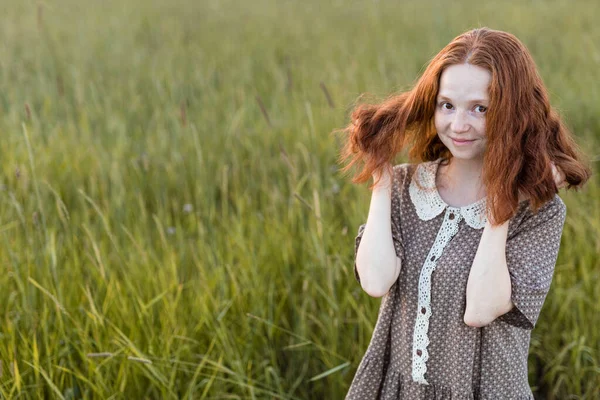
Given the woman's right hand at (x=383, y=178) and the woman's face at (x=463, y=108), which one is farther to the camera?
the woman's right hand at (x=383, y=178)

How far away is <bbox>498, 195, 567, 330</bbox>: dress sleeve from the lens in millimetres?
1402

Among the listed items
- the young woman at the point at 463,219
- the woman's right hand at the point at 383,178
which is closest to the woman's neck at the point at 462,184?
the young woman at the point at 463,219

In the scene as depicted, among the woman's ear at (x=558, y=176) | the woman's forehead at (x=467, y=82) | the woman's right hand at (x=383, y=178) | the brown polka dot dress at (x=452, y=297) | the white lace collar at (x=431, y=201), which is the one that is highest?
the woman's forehead at (x=467, y=82)

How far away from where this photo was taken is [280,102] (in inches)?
159

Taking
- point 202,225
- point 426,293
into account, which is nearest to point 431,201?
point 426,293

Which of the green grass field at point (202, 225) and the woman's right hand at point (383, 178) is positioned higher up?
the woman's right hand at point (383, 178)

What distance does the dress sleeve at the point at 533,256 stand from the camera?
1.40m

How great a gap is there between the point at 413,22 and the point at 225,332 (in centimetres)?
524

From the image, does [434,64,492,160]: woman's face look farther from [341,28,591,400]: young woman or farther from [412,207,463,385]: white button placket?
[412,207,463,385]: white button placket

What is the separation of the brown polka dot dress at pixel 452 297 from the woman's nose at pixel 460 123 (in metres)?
0.17

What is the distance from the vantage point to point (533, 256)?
1.42 metres

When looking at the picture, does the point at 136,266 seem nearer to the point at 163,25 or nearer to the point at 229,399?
the point at 229,399

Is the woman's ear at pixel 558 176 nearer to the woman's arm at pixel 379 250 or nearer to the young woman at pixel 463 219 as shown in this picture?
the young woman at pixel 463 219

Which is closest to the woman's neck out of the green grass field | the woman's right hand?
the woman's right hand
